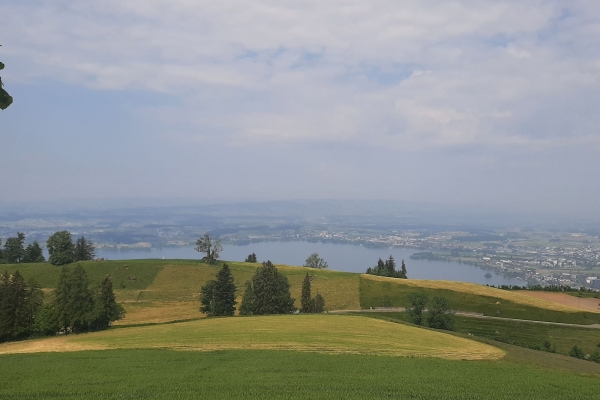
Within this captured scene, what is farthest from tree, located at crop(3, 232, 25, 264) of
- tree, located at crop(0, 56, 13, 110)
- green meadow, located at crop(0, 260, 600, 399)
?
tree, located at crop(0, 56, 13, 110)

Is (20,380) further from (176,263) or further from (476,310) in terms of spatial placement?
(176,263)

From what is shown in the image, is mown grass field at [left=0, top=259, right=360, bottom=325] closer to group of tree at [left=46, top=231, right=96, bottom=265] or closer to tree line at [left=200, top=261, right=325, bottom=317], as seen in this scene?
group of tree at [left=46, top=231, right=96, bottom=265]

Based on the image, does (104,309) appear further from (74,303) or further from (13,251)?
(13,251)

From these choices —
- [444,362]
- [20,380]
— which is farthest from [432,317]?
[20,380]

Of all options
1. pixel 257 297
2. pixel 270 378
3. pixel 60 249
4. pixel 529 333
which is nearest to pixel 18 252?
pixel 60 249

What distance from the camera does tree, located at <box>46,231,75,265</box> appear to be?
87.4 m

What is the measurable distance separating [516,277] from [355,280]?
349ft

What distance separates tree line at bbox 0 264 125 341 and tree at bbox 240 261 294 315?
1830 cm

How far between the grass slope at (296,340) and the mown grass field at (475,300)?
31823mm

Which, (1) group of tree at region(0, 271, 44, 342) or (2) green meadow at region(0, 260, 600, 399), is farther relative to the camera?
(1) group of tree at region(0, 271, 44, 342)

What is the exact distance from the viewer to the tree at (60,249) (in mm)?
87438

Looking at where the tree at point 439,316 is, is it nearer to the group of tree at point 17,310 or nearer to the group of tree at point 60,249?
the group of tree at point 17,310

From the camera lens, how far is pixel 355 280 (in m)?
81.4

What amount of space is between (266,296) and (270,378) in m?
37.9
